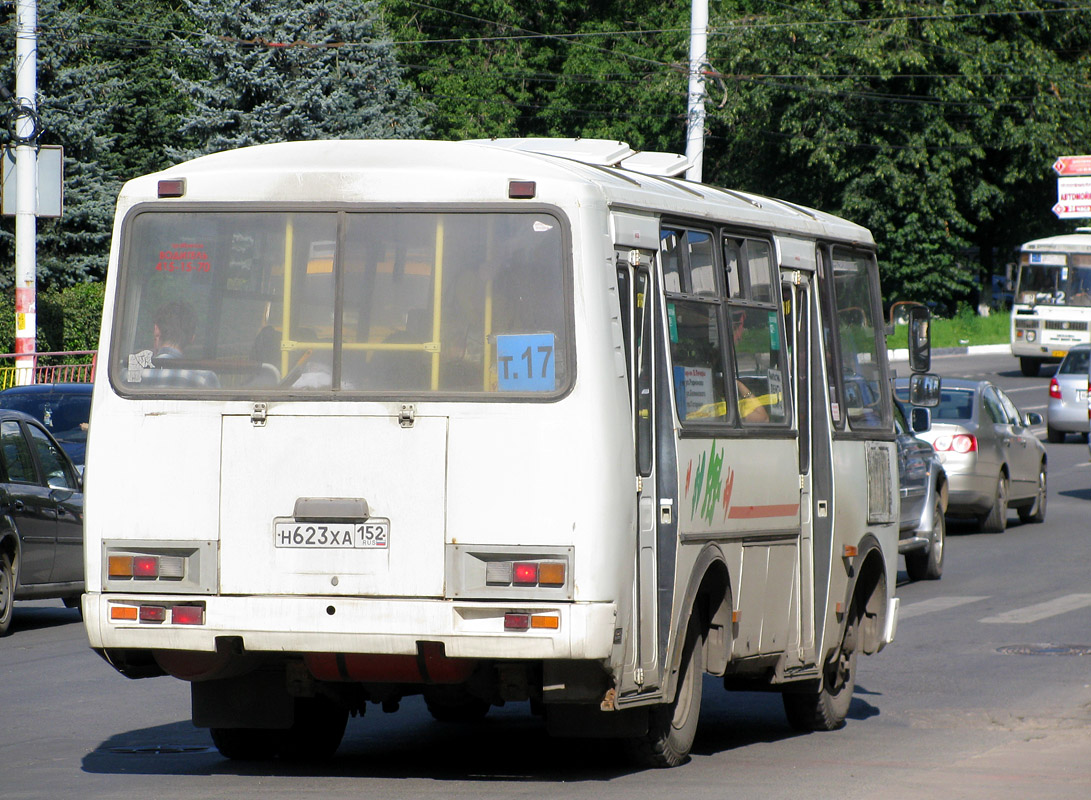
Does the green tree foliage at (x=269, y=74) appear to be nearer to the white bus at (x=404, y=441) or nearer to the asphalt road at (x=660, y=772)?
the asphalt road at (x=660, y=772)

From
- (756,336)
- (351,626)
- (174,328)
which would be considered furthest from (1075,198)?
(351,626)

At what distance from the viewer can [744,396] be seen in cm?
859

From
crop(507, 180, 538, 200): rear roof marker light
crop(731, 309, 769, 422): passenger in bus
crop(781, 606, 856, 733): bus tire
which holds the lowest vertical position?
crop(781, 606, 856, 733): bus tire

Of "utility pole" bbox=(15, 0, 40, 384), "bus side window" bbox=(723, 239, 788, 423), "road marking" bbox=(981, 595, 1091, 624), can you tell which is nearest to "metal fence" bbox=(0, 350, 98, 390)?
"utility pole" bbox=(15, 0, 40, 384)

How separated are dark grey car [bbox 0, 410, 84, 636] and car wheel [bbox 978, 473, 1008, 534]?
11.0m

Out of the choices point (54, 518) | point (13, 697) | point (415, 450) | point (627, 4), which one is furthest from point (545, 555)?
point (627, 4)

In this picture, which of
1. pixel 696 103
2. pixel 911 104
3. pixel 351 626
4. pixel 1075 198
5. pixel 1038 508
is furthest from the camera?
pixel 911 104

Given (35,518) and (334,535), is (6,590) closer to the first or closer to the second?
(35,518)

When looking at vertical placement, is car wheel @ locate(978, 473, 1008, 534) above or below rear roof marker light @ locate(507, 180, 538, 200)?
below

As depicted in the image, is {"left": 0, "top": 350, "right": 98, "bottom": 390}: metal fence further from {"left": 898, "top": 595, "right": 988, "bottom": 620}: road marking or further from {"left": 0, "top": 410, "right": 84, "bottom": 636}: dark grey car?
{"left": 898, "top": 595, "right": 988, "bottom": 620}: road marking

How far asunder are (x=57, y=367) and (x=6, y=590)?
650 inches

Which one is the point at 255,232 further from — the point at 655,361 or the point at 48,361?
the point at 48,361

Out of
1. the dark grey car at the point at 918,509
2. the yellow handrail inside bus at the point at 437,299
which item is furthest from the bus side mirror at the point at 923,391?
the dark grey car at the point at 918,509

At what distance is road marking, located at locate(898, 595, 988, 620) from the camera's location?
1498cm
